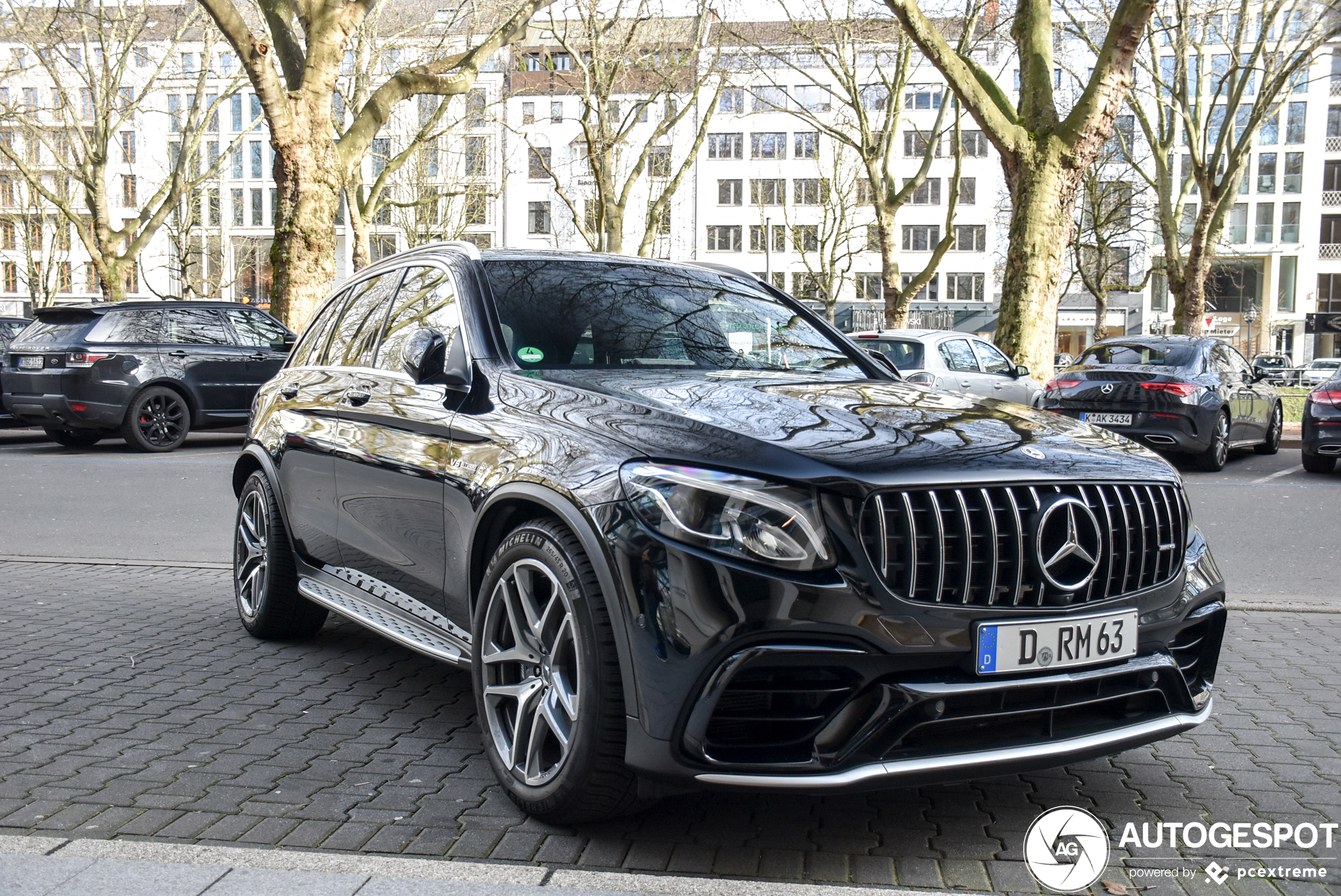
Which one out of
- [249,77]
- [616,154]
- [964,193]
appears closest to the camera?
[249,77]

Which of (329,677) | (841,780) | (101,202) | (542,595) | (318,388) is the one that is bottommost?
(329,677)

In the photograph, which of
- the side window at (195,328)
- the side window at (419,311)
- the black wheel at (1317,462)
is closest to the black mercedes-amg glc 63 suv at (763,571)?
the side window at (419,311)

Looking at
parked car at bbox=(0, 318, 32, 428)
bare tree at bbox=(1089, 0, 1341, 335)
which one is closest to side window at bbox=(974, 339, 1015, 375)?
bare tree at bbox=(1089, 0, 1341, 335)

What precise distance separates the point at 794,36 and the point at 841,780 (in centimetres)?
3327

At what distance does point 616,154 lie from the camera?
37469 mm

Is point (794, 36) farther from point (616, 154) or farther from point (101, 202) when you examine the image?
point (101, 202)

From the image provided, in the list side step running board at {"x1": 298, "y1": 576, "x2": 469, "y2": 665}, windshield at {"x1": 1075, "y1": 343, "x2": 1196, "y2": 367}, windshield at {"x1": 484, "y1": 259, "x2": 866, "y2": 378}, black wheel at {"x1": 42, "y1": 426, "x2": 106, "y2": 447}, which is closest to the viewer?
side step running board at {"x1": 298, "y1": 576, "x2": 469, "y2": 665}

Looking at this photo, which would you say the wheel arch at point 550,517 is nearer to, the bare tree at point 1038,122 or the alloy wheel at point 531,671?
the alloy wheel at point 531,671

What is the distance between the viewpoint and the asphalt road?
8.45 metres

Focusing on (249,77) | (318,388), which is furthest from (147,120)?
(318,388)

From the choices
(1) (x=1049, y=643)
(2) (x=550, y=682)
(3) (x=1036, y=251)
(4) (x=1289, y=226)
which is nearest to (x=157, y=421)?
(3) (x=1036, y=251)

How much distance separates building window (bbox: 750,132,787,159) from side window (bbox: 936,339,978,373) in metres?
59.8

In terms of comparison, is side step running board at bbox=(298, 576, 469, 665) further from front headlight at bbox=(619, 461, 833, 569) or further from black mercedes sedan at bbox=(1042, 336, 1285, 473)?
black mercedes sedan at bbox=(1042, 336, 1285, 473)

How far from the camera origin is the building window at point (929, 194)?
7494cm
